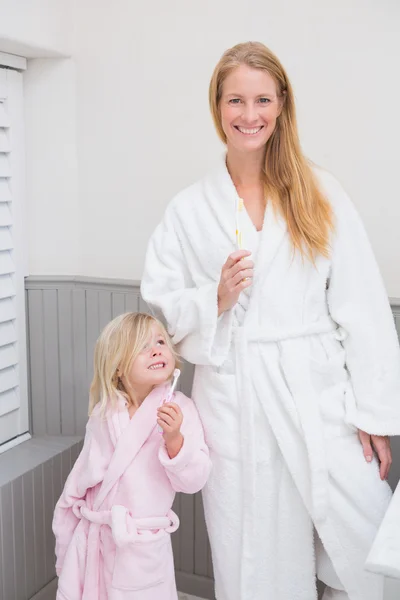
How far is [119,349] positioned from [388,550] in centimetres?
82

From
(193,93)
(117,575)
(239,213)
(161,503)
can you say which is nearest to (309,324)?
(239,213)

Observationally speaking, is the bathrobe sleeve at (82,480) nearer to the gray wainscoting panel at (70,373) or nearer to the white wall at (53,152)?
the gray wainscoting panel at (70,373)

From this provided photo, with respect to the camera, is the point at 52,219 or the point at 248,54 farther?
the point at 52,219

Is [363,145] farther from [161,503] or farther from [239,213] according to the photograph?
[161,503]

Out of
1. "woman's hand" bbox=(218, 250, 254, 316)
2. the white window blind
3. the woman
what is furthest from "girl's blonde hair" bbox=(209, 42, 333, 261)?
the white window blind

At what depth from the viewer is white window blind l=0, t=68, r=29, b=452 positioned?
213cm

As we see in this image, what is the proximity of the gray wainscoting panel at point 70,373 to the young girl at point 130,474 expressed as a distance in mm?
458

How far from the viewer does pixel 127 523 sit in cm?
159

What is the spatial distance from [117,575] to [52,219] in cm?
110

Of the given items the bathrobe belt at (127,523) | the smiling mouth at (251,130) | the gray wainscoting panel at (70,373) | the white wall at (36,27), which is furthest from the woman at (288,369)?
the white wall at (36,27)

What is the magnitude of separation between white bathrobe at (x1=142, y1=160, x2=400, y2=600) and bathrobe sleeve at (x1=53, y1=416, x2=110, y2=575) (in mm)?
260

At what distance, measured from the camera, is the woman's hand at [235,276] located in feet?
4.81

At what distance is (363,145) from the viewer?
1.85m

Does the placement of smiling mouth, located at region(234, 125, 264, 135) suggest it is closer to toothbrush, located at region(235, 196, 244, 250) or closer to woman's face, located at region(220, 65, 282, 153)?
woman's face, located at region(220, 65, 282, 153)
